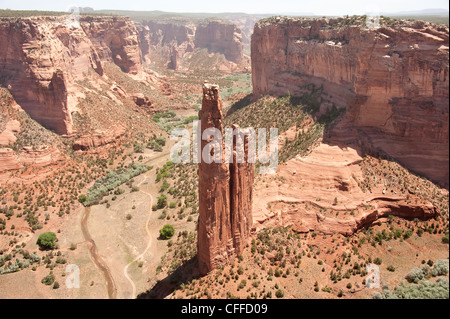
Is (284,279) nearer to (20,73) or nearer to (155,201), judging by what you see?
(155,201)

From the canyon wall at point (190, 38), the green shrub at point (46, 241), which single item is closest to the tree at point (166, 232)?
the green shrub at point (46, 241)

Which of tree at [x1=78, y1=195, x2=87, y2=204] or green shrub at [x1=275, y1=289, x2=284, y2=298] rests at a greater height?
green shrub at [x1=275, y1=289, x2=284, y2=298]

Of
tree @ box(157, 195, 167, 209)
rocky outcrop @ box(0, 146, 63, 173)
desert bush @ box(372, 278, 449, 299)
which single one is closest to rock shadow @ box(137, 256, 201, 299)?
tree @ box(157, 195, 167, 209)

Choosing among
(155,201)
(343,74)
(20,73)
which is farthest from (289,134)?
(20,73)

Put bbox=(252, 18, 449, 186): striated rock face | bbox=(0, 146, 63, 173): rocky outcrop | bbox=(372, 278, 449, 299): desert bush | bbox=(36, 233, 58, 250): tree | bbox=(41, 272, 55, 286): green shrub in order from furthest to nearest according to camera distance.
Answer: bbox=(0, 146, 63, 173): rocky outcrop
bbox=(36, 233, 58, 250): tree
bbox=(252, 18, 449, 186): striated rock face
bbox=(41, 272, 55, 286): green shrub
bbox=(372, 278, 449, 299): desert bush

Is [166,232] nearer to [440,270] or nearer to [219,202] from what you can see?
[219,202]

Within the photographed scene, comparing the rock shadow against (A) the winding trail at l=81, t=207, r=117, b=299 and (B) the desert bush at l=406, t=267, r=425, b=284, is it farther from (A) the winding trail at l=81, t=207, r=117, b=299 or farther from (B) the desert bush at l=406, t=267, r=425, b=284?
(B) the desert bush at l=406, t=267, r=425, b=284
